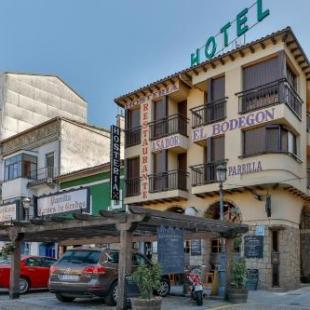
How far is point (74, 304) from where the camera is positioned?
15000mm

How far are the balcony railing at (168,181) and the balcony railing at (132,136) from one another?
2.51 meters

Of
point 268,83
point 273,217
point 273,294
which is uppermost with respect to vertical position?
point 268,83

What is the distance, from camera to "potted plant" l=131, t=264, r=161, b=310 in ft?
40.2

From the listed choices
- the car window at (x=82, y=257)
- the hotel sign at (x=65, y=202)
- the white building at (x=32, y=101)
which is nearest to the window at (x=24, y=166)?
the white building at (x=32, y=101)

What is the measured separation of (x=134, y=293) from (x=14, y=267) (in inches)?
203

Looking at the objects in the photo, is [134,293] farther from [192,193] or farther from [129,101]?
[129,101]

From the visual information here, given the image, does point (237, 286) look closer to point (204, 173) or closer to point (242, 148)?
point (242, 148)

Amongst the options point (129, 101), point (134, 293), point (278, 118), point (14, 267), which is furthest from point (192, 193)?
point (134, 293)

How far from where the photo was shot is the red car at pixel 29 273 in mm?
17859

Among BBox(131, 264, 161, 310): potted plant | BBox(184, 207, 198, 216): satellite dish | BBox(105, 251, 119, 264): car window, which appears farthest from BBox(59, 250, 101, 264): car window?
BBox(184, 207, 198, 216): satellite dish

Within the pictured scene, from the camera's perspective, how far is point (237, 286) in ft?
52.5

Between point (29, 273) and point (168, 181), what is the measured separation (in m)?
9.72

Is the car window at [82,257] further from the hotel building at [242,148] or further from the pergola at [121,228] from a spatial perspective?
the hotel building at [242,148]

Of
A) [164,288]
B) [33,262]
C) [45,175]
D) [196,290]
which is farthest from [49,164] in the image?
[196,290]
